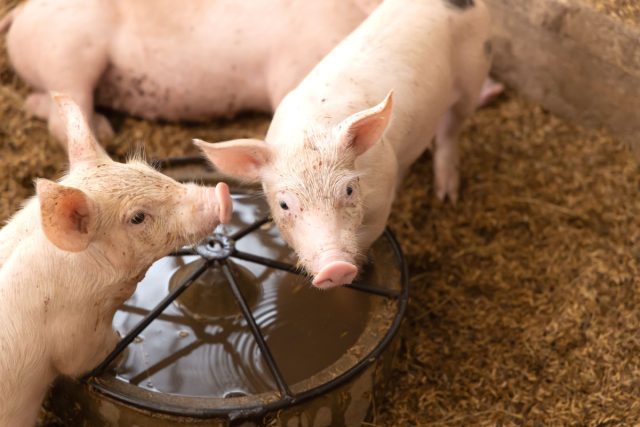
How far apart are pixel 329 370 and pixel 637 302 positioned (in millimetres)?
1195

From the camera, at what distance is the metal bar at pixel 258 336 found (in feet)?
6.40

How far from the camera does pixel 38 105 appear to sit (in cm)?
329

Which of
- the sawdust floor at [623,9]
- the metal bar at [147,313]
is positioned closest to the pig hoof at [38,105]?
the metal bar at [147,313]

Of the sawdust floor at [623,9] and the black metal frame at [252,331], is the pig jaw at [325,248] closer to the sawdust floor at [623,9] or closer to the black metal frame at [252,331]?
the black metal frame at [252,331]

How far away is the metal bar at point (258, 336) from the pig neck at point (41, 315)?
376mm

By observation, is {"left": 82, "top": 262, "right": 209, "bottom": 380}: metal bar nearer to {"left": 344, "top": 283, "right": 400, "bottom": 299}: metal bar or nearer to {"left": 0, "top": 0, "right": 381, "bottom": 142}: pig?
{"left": 344, "top": 283, "right": 400, "bottom": 299}: metal bar

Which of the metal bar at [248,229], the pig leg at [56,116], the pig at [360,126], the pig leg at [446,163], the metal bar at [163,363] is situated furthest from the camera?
the pig leg at [56,116]

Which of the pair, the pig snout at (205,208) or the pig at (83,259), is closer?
the pig at (83,259)

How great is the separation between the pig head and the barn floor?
67 centimetres

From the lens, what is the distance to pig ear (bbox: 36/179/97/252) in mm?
1672

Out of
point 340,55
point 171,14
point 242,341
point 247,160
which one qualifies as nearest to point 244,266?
point 242,341

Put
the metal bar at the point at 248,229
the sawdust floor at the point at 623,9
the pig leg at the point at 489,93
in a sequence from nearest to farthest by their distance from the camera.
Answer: the metal bar at the point at 248,229 < the sawdust floor at the point at 623,9 < the pig leg at the point at 489,93

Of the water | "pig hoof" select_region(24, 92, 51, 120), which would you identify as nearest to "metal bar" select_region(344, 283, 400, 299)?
the water

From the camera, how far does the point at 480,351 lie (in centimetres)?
252
